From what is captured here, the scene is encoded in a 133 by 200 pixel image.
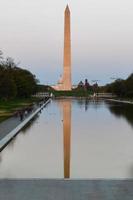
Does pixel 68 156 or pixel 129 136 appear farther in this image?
pixel 129 136

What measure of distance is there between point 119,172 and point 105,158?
1.98m

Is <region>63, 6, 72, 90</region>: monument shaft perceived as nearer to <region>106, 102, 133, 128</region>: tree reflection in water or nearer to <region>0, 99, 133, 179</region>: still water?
<region>106, 102, 133, 128</region>: tree reflection in water

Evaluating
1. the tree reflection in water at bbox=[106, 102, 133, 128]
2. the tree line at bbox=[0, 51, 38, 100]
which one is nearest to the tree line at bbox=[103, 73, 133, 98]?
the tree line at bbox=[0, 51, 38, 100]

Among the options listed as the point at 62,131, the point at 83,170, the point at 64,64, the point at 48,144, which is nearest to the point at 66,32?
the point at 64,64

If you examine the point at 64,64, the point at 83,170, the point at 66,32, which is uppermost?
the point at 66,32

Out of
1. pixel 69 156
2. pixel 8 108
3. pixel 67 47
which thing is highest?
pixel 67 47

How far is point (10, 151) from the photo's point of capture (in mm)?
13227
